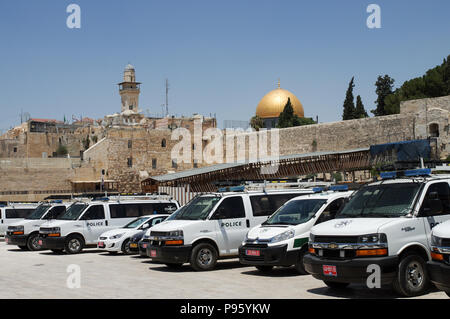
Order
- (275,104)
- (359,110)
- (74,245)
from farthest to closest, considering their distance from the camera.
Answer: (275,104)
(359,110)
(74,245)

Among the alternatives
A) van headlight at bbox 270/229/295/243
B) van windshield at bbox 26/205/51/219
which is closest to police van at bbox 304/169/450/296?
van headlight at bbox 270/229/295/243

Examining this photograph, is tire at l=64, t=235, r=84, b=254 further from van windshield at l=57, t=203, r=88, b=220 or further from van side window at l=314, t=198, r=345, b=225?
van side window at l=314, t=198, r=345, b=225

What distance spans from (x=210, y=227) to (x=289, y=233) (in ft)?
8.28

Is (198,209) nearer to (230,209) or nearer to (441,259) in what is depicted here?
(230,209)

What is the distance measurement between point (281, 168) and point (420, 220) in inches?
989

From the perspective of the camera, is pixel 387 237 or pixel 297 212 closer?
pixel 387 237

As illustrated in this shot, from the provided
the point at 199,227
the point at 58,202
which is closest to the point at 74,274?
the point at 199,227

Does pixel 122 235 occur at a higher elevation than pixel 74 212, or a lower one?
lower

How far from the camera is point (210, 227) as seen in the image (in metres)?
13.8

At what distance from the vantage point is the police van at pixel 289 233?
38.7 feet

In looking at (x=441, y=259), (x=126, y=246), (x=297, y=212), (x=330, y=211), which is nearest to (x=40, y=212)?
(x=126, y=246)

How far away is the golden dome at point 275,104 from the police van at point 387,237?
74.7 m

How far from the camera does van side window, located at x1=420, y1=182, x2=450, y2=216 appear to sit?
31.4 feet

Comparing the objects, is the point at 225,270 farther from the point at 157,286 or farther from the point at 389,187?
the point at 389,187
